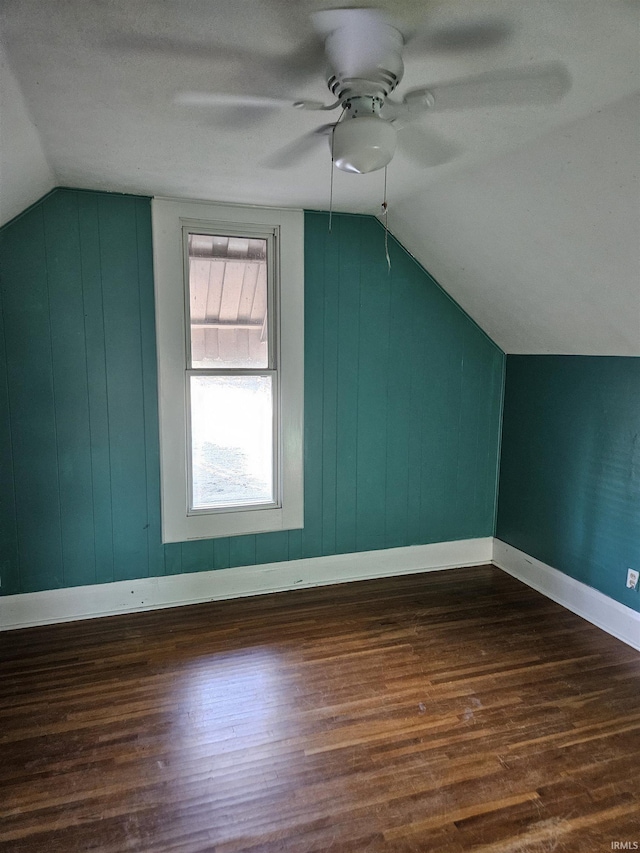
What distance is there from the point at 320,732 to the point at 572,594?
6.15 feet

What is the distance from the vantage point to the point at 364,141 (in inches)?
65.1

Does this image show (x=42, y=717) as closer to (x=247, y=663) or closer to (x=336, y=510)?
(x=247, y=663)

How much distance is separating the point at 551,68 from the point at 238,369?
2149 mm

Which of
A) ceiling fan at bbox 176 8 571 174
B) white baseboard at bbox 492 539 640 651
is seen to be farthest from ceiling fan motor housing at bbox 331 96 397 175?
white baseboard at bbox 492 539 640 651

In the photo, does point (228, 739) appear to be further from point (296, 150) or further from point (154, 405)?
point (296, 150)

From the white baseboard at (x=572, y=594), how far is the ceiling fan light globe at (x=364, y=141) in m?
2.62

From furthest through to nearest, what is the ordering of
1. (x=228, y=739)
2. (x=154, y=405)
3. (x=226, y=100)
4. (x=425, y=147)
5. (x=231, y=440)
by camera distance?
(x=231, y=440) → (x=154, y=405) → (x=425, y=147) → (x=228, y=739) → (x=226, y=100)

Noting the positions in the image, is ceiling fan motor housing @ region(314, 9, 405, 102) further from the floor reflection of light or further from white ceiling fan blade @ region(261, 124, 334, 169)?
the floor reflection of light

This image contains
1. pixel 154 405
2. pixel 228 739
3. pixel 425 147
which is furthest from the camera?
pixel 154 405

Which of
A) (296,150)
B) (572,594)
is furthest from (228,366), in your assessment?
(572,594)

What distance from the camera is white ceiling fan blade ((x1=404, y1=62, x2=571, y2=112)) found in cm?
161

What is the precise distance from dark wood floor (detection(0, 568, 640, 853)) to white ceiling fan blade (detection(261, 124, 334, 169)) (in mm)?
2412

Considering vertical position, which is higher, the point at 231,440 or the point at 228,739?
the point at 231,440

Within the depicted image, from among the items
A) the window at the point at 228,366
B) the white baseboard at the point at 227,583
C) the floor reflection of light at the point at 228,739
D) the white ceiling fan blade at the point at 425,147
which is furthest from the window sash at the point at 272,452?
the white ceiling fan blade at the point at 425,147
